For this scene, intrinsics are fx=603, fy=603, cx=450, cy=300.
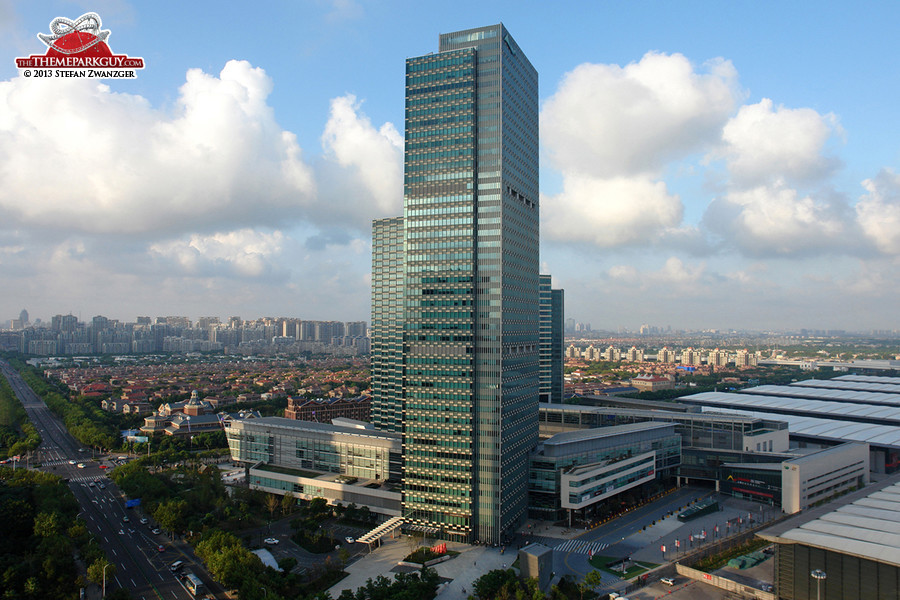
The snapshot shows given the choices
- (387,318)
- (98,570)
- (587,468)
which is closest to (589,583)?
(587,468)

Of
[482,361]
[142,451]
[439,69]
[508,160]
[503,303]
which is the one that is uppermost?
[439,69]

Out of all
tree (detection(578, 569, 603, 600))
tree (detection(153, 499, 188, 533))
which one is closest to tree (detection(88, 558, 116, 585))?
tree (detection(153, 499, 188, 533))

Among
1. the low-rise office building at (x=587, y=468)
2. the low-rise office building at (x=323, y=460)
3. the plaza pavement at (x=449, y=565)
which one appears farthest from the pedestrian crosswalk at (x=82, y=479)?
the low-rise office building at (x=587, y=468)

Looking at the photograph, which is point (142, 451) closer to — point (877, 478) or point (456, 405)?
point (456, 405)

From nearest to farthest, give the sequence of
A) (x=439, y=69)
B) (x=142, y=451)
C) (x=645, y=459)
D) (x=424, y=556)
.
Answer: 1. (x=424, y=556)
2. (x=439, y=69)
3. (x=645, y=459)
4. (x=142, y=451)

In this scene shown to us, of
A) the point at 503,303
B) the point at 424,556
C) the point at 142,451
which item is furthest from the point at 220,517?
the point at 142,451

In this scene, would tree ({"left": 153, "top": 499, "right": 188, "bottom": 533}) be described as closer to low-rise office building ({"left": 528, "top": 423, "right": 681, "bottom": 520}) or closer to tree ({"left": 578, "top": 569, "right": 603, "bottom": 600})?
low-rise office building ({"left": 528, "top": 423, "right": 681, "bottom": 520})
